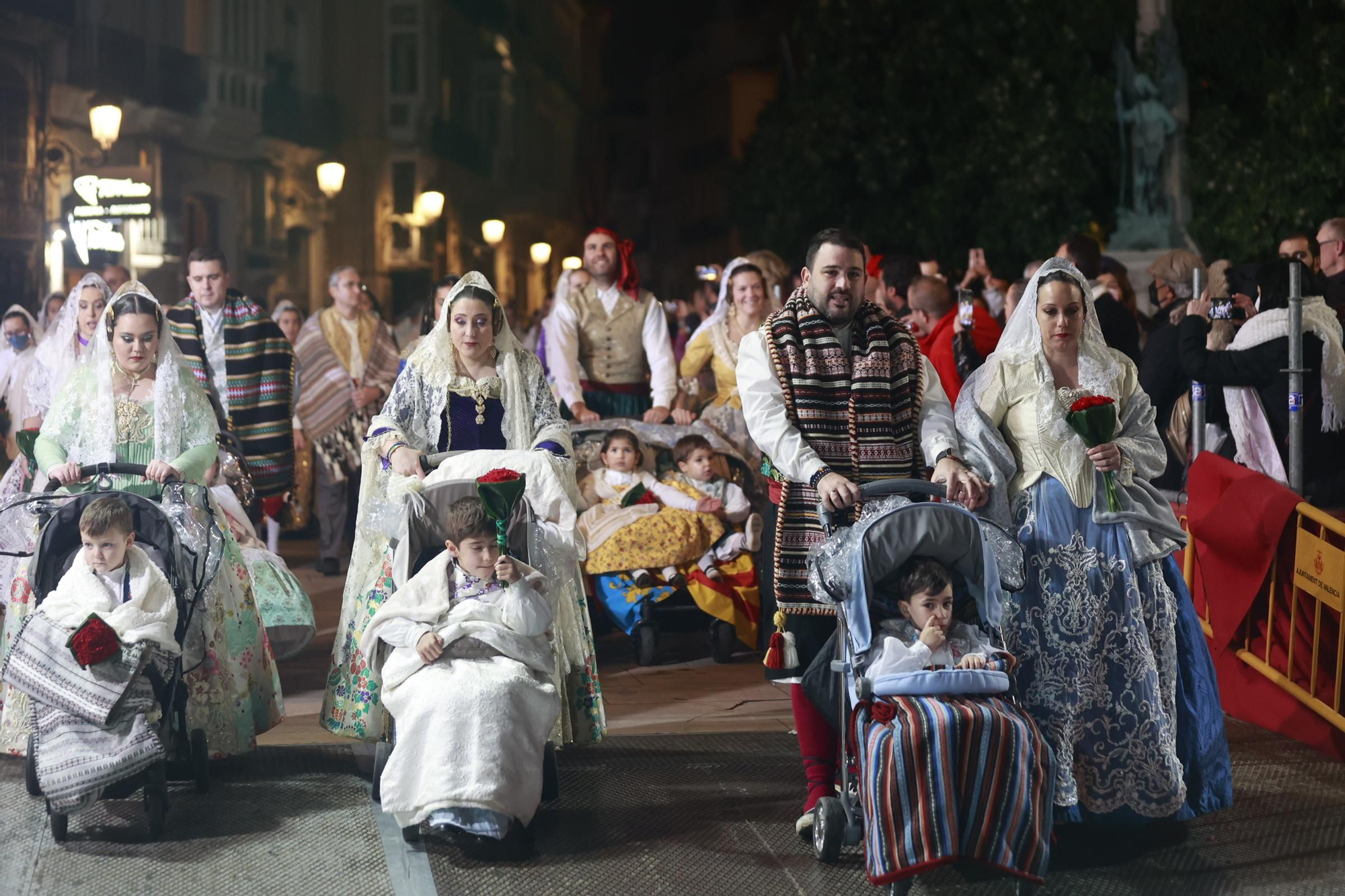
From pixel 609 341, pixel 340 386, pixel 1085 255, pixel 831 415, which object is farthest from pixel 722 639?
pixel 340 386

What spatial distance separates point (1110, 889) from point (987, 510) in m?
1.13

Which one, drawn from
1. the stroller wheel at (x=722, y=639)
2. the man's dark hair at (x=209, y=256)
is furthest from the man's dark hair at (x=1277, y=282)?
the man's dark hair at (x=209, y=256)

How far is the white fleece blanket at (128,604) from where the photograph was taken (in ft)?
15.5

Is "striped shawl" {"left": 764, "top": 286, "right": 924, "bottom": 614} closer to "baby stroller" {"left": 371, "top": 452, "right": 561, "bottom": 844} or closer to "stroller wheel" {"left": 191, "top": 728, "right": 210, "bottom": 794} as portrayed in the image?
"baby stroller" {"left": 371, "top": 452, "right": 561, "bottom": 844}

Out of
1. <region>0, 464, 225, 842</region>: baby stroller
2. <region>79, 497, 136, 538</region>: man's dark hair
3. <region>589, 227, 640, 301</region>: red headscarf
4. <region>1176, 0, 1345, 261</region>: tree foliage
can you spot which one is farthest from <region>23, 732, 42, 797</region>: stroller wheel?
<region>1176, 0, 1345, 261</region>: tree foliage

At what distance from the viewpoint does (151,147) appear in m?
16.4

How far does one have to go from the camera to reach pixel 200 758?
201 inches

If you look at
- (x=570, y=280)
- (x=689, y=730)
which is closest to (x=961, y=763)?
(x=689, y=730)

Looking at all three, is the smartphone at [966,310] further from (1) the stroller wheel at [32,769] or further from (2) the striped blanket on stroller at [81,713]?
(1) the stroller wheel at [32,769]

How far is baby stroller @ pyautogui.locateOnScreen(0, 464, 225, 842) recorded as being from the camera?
4.72 m

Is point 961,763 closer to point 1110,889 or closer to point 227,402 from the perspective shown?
point 1110,889

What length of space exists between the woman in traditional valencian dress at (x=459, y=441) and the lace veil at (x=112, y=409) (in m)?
0.63

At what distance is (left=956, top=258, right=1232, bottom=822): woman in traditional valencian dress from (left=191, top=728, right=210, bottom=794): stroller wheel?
2.55 metres

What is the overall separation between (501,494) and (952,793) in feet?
4.96
